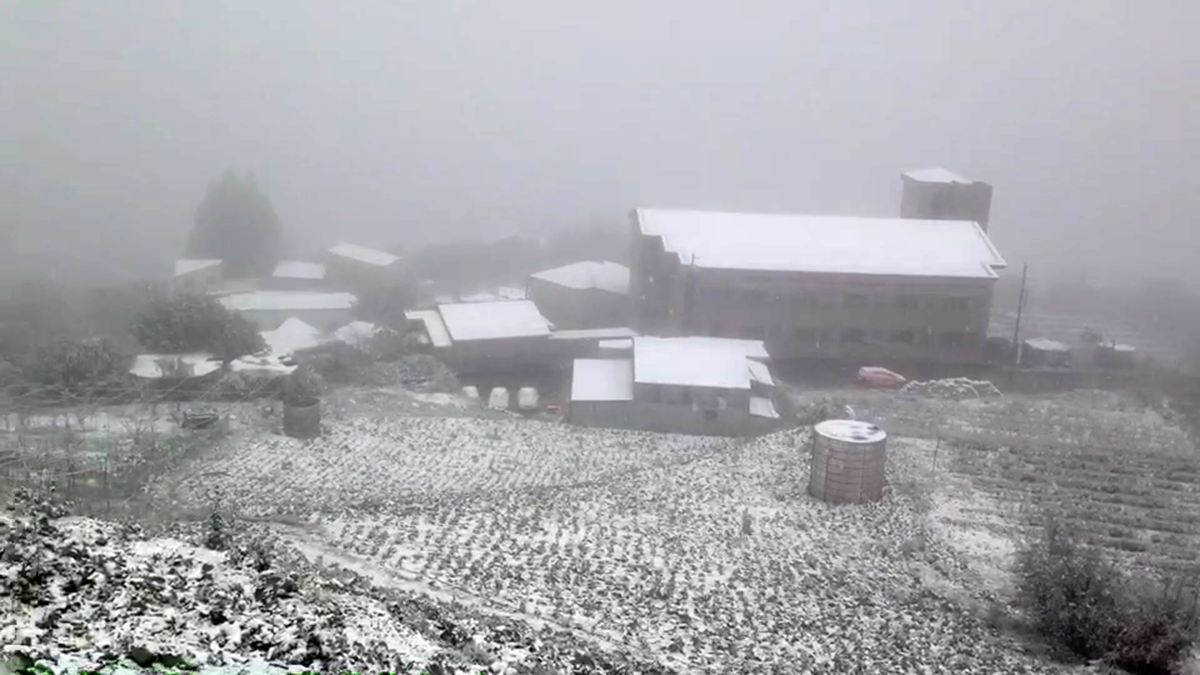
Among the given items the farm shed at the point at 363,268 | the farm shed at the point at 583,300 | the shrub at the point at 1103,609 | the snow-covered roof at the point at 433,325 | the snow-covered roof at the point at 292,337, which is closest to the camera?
the shrub at the point at 1103,609

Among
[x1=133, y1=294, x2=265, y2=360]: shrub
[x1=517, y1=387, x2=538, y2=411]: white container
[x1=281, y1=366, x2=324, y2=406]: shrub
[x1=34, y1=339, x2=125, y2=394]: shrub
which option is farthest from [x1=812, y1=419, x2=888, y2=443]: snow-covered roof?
[x1=34, y1=339, x2=125, y2=394]: shrub

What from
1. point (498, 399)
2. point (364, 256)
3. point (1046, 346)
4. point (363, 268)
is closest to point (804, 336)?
point (1046, 346)

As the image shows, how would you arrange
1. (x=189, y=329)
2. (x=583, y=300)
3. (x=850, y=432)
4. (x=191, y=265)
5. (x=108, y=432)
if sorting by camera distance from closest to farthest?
(x=850, y=432)
(x=108, y=432)
(x=189, y=329)
(x=583, y=300)
(x=191, y=265)

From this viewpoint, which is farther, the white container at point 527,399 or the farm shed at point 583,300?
the farm shed at point 583,300

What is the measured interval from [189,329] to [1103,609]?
21471mm

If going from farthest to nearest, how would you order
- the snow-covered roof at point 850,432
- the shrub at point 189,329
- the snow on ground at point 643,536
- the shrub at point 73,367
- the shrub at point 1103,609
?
the shrub at point 189,329 < the shrub at point 73,367 < the snow-covered roof at point 850,432 < the shrub at point 1103,609 < the snow on ground at point 643,536

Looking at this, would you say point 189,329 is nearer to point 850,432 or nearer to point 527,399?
point 527,399

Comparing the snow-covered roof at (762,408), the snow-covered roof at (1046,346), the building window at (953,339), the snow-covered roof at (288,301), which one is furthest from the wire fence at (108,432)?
the snow-covered roof at (1046,346)

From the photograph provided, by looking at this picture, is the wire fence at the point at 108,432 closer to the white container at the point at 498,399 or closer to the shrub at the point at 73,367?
the shrub at the point at 73,367

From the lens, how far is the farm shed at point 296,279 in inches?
1444

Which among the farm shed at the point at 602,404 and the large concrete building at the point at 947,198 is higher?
the large concrete building at the point at 947,198

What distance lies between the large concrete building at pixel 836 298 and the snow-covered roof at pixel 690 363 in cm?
359

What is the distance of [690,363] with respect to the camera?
2220 centimetres

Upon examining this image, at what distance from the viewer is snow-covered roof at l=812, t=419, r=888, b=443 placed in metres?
16.1
